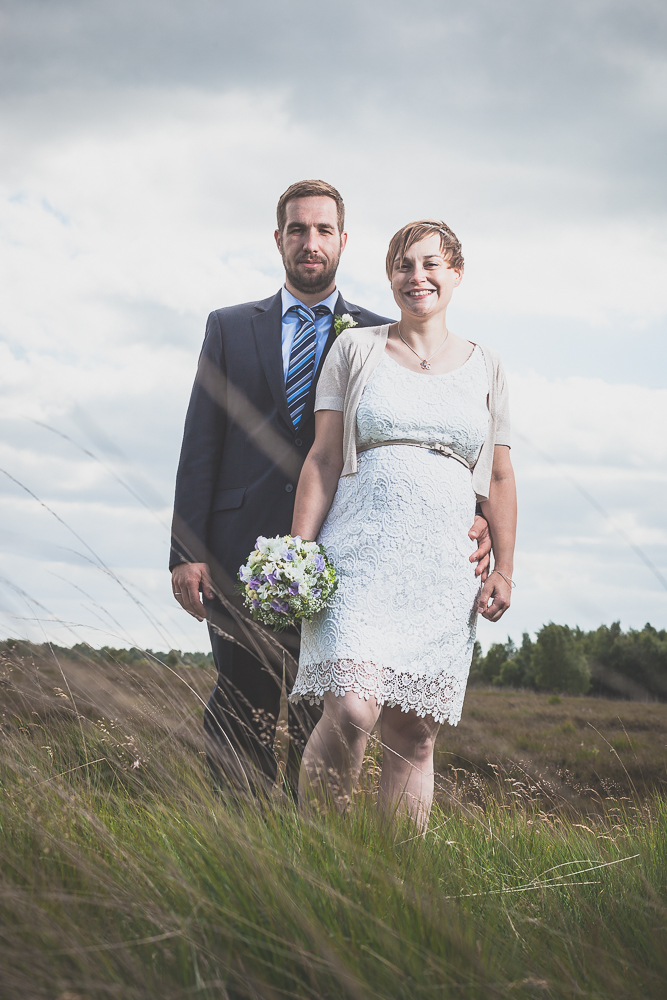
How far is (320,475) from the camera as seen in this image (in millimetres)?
3176

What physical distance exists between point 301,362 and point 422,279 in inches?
35.3

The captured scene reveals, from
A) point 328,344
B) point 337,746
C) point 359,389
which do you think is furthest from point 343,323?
point 337,746

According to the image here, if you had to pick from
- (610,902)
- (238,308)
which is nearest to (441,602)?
(610,902)

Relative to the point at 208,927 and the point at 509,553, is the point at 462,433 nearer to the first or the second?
the point at 509,553

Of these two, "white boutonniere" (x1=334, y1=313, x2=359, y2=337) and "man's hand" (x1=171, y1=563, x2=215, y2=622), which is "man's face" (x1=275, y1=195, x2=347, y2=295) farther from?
"man's hand" (x1=171, y1=563, x2=215, y2=622)

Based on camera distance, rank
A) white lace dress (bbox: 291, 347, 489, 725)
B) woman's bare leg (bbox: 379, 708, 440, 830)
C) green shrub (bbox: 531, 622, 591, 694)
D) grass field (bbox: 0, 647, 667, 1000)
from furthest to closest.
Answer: green shrub (bbox: 531, 622, 591, 694)
woman's bare leg (bbox: 379, 708, 440, 830)
white lace dress (bbox: 291, 347, 489, 725)
grass field (bbox: 0, 647, 667, 1000)

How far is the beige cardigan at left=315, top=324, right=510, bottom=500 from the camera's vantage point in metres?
3.13

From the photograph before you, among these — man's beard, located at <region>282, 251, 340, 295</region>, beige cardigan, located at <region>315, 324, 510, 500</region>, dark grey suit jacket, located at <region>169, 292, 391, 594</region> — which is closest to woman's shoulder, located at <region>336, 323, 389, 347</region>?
beige cardigan, located at <region>315, 324, 510, 500</region>

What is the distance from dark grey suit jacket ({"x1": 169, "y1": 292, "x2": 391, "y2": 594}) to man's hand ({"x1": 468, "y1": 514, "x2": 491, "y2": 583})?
94 cm

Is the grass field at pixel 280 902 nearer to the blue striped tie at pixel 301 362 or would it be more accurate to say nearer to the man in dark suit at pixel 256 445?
the man in dark suit at pixel 256 445

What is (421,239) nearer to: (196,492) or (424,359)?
(424,359)

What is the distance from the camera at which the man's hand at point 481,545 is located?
3203 millimetres

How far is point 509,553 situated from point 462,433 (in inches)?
22.4

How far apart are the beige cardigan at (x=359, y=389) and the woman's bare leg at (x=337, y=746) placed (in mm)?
904
